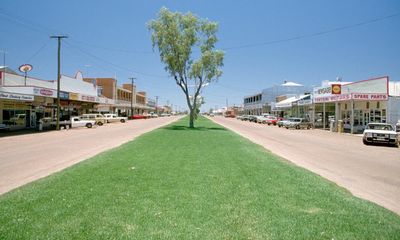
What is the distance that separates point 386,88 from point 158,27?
25402mm

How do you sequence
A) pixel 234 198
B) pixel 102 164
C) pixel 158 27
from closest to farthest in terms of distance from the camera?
pixel 234 198 → pixel 102 164 → pixel 158 27

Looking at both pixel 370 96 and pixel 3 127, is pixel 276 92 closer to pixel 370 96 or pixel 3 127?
pixel 370 96

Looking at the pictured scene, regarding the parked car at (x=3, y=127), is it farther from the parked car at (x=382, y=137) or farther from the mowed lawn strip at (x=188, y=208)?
the parked car at (x=382, y=137)

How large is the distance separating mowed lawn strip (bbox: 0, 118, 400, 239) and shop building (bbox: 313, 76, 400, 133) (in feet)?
99.5

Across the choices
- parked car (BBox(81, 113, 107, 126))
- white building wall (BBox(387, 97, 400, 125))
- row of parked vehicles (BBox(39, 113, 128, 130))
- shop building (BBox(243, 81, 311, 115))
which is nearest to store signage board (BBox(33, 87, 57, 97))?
row of parked vehicles (BBox(39, 113, 128, 130))

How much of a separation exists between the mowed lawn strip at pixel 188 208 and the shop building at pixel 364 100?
30.3m

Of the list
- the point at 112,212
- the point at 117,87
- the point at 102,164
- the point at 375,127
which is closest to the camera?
the point at 112,212

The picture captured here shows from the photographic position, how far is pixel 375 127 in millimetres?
24844

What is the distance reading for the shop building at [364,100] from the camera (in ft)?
121

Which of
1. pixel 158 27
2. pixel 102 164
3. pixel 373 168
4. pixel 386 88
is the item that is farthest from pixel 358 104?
pixel 102 164

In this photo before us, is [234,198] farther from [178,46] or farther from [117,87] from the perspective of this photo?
[117,87]

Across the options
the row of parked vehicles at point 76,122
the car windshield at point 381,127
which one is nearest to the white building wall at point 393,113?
the car windshield at point 381,127

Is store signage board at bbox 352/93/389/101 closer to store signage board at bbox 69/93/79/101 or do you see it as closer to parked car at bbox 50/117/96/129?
parked car at bbox 50/117/96/129

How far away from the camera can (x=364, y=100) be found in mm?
37531
